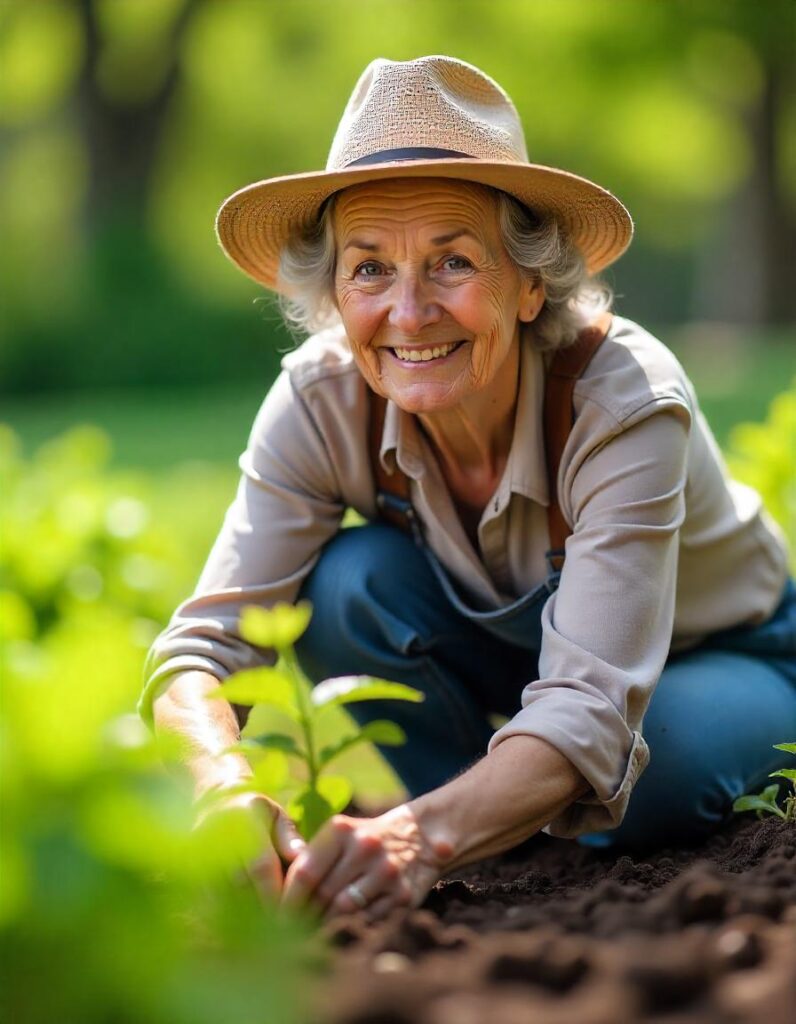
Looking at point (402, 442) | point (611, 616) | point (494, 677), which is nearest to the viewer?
point (611, 616)

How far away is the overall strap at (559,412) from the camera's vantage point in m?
2.63

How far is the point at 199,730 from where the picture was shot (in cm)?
232

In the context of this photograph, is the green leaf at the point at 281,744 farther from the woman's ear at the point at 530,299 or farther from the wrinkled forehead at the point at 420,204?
the woman's ear at the point at 530,299

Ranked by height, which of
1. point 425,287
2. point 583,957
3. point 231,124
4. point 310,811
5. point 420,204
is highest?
point 231,124

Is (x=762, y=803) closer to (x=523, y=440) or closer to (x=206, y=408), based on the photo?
(x=523, y=440)

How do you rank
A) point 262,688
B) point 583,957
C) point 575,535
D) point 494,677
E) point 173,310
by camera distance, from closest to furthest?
point 583,957
point 262,688
point 575,535
point 494,677
point 173,310

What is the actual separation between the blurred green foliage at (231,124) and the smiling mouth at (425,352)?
485 inches

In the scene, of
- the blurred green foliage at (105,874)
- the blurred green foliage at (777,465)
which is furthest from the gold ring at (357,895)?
the blurred green foliage at (777,465)

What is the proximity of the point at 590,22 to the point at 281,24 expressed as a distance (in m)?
5.85

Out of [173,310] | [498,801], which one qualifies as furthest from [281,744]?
[173,310]

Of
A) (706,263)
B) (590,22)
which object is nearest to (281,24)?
(590,22)

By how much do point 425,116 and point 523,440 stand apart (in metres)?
0.59

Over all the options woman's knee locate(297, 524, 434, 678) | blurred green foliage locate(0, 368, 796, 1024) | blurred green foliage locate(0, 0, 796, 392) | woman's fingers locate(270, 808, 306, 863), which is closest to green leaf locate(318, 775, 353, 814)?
woman's fingers locate(270, 808, 306, 863)

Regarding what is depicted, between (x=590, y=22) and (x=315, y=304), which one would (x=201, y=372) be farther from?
(x=315, y=304)
